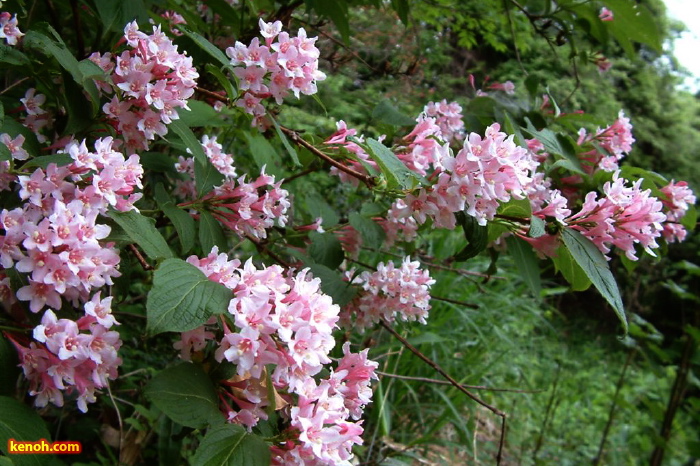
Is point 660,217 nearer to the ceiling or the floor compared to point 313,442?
nearer to the ceiling

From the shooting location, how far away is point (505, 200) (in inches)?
37.0

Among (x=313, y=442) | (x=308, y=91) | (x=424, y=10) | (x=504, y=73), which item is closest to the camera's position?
(x=313, y=442)

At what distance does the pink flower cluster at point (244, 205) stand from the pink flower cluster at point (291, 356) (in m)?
0.35

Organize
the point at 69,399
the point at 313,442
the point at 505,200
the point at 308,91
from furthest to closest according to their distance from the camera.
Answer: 1. the point at 69,399
2. the point at 308,91
3. the point at 505,200
4. the point at 313,442

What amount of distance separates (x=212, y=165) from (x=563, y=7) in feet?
3.95

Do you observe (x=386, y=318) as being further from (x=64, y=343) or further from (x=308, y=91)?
(x=64, y=343)

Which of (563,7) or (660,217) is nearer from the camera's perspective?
(660,217)

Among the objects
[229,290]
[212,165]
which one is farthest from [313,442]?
[212,165]

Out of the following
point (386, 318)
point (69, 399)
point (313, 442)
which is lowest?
point (69, 399)

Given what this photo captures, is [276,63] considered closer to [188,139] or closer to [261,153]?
[188,139]

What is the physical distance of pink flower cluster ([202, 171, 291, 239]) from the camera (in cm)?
117

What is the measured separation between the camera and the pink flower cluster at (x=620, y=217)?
3.38ft

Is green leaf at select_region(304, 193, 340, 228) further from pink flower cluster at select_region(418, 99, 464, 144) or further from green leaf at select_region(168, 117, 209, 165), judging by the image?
green leaf at select_region(168, 117, 209, 165)

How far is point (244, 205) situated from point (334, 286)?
28cm
